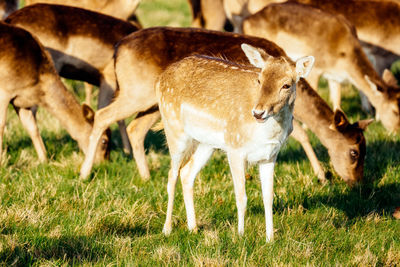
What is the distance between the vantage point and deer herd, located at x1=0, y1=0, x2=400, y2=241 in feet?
15.9

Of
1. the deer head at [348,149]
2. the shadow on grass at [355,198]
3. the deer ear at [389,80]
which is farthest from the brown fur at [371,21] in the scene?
the shadow on grass at [355,198]

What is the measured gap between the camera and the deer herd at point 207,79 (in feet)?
15.9

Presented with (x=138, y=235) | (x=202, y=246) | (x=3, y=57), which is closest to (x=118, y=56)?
(x=3, y=57)

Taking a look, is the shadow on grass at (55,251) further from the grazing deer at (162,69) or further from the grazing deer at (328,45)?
the grazing deer at (328,45)

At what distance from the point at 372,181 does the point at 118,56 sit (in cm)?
295

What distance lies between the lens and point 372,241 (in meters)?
4.89

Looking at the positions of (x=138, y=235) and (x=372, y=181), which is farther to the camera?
(x=372, y=181)

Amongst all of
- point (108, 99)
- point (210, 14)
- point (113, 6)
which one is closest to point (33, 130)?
point (108, 99)

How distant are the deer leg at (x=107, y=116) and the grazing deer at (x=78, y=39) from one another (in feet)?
3.62

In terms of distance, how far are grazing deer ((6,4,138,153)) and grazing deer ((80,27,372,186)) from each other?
1.29 m

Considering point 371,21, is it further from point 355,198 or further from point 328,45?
point 355,198

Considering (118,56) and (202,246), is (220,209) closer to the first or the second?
(202,246)

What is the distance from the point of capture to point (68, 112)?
7.65 meters

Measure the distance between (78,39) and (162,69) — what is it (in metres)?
1.95
